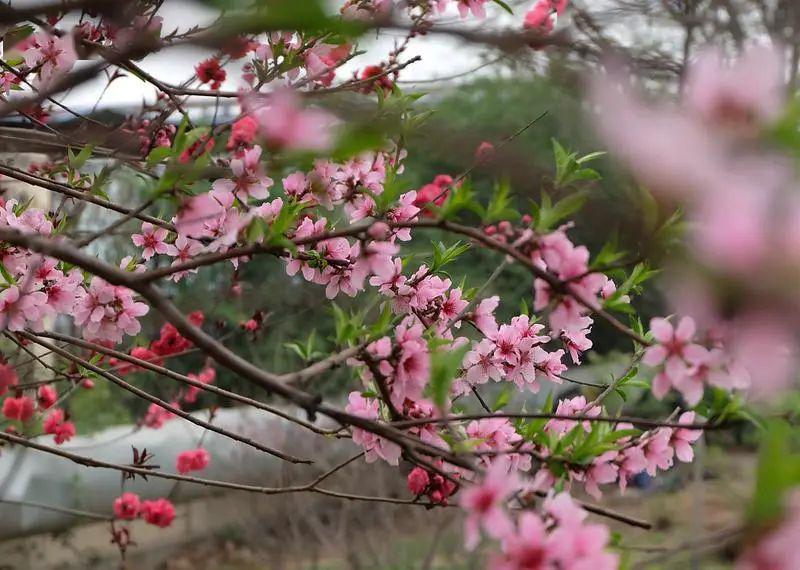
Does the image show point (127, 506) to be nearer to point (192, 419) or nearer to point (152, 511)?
point (152, 511)

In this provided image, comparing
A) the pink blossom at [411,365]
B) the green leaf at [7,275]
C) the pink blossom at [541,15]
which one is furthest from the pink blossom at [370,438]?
the pink blossom at [541,15]

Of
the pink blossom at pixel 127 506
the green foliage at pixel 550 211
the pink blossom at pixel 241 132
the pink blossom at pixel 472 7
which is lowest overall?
the pink blossom at pixel 127 506

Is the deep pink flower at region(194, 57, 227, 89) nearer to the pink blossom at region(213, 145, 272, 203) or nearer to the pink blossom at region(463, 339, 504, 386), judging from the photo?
the pink blossom at region(213, 145, 272, 203)

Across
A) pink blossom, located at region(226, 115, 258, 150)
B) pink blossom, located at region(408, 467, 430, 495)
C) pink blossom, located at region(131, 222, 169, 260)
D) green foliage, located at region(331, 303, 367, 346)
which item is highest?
pink blossom, located at region(226, 115, 258, 150)

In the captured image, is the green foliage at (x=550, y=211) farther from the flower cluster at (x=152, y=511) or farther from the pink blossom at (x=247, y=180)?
the flower cluster at (x=152, y=511)

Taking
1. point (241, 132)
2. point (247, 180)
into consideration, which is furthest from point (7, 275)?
point (241, 132)

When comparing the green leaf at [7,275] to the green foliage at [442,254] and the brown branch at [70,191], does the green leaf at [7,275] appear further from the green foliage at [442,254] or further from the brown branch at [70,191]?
the green foliage at [442,254]

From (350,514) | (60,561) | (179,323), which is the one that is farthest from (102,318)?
(60,561)

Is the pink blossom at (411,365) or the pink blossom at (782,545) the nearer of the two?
the pink blossom at (782,545)

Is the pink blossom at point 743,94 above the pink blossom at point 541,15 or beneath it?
beneath

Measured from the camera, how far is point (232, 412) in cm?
635

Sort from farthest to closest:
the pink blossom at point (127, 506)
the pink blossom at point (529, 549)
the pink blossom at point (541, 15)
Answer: the pink blossom at point (127, 506) → the pink blossom at point (541, 15) → the pink blossom at point (529, 549)

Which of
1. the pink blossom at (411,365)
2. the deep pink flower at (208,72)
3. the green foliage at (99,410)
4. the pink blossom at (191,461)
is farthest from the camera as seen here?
the green foliage at (99,410)

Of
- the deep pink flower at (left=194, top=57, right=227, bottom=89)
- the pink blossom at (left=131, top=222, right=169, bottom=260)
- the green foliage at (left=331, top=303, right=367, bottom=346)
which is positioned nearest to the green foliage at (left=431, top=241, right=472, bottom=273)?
the green foliage at (left=331, top=303, right=367, bottom=346)
